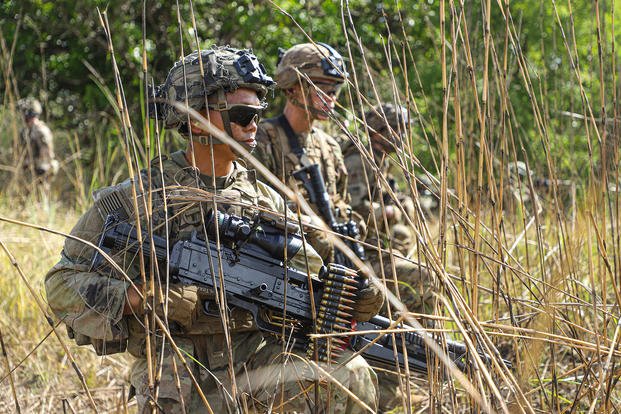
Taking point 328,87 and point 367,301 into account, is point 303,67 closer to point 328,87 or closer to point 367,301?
point 328,87

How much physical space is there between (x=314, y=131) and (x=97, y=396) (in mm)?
1423

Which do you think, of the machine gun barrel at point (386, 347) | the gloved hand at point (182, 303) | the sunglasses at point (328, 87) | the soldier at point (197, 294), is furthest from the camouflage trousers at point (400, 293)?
the gloved hand at point (182, 303)

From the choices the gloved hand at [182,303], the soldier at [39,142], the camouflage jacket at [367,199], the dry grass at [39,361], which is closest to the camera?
the gloved hand at [182,303]

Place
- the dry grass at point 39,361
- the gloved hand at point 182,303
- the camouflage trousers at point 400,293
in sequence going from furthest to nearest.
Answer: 1. the camouflage trousers at point 400,293
2. the dry grass at point 39,361
3. the gloved hand at point 182,303

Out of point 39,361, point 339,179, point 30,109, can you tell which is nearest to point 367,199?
point 339,179

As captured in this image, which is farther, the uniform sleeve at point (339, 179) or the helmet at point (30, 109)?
the helmet at point (30, 109)

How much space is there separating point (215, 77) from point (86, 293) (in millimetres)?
676

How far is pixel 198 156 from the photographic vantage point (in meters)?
2.37

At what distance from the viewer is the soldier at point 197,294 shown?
212cm

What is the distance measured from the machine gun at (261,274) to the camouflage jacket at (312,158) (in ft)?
2.64

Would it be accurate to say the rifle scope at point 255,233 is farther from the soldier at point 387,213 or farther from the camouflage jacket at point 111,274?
the soldier at point 387,213

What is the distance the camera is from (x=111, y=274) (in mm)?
2143

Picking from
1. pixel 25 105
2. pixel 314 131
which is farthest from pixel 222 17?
pixel 314 131

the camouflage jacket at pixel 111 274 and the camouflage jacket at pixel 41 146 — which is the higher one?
the camouflage jacket at pixel 111 274
